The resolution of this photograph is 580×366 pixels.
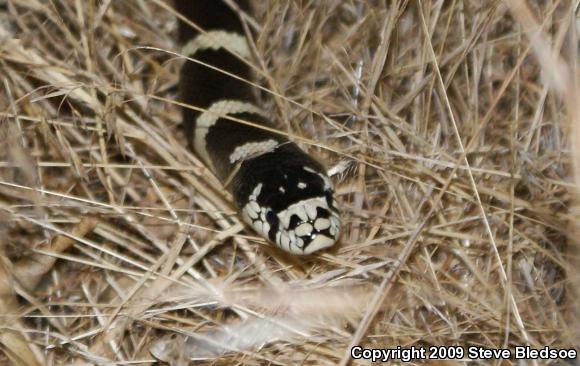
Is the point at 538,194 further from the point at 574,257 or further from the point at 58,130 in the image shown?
the point at 58,130

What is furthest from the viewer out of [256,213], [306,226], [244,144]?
[244,144]

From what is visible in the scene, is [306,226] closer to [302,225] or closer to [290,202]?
[302,225]

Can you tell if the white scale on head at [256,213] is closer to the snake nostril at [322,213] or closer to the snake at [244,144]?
the snake at [244,144]

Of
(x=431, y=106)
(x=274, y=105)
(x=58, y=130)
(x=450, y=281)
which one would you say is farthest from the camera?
(x=274, y=105)

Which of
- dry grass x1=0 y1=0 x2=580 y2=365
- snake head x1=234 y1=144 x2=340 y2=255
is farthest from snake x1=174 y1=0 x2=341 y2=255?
dry grass x1=0 y1=0 x2=580 y2=365

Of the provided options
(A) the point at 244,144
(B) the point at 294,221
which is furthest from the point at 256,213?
(A) the point at 244,144

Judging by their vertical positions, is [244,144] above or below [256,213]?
above

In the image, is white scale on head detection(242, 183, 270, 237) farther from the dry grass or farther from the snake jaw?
the dry grass

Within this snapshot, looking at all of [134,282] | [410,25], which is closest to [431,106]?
[410,25]
